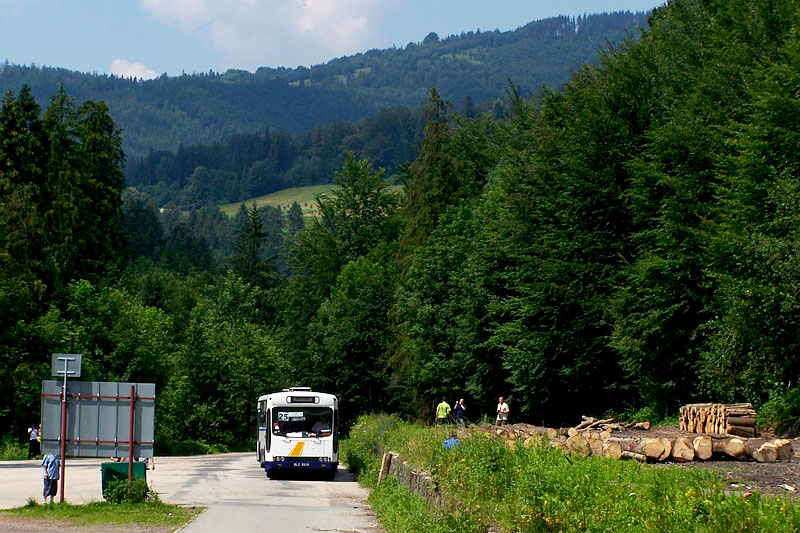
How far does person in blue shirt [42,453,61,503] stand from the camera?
1855 cm

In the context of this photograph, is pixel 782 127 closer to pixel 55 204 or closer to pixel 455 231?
pixel 455 231

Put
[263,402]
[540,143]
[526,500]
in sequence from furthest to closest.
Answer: [540,143] → [263,402] → [526,500]

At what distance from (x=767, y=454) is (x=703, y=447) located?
1159 mm

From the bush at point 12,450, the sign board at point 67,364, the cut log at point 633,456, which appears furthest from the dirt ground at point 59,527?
the bush at point 12,450

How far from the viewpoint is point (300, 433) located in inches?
1243

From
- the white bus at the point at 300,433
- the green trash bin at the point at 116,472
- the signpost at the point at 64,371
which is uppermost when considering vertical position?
the signpost at the point at 64,371

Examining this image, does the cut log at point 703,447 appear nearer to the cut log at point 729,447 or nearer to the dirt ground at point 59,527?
the cut log at point 729,447

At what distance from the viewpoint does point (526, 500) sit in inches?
415

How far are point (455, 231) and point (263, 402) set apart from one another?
69.1ft

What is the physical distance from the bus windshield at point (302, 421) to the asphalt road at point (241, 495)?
1.67 metres

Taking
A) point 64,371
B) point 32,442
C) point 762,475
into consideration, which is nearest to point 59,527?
point 64,371

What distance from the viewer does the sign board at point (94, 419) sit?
18.8m

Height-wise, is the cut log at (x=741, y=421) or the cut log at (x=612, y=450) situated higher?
the cut log at (x=741, y=421)

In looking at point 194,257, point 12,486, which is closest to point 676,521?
point 12,486
